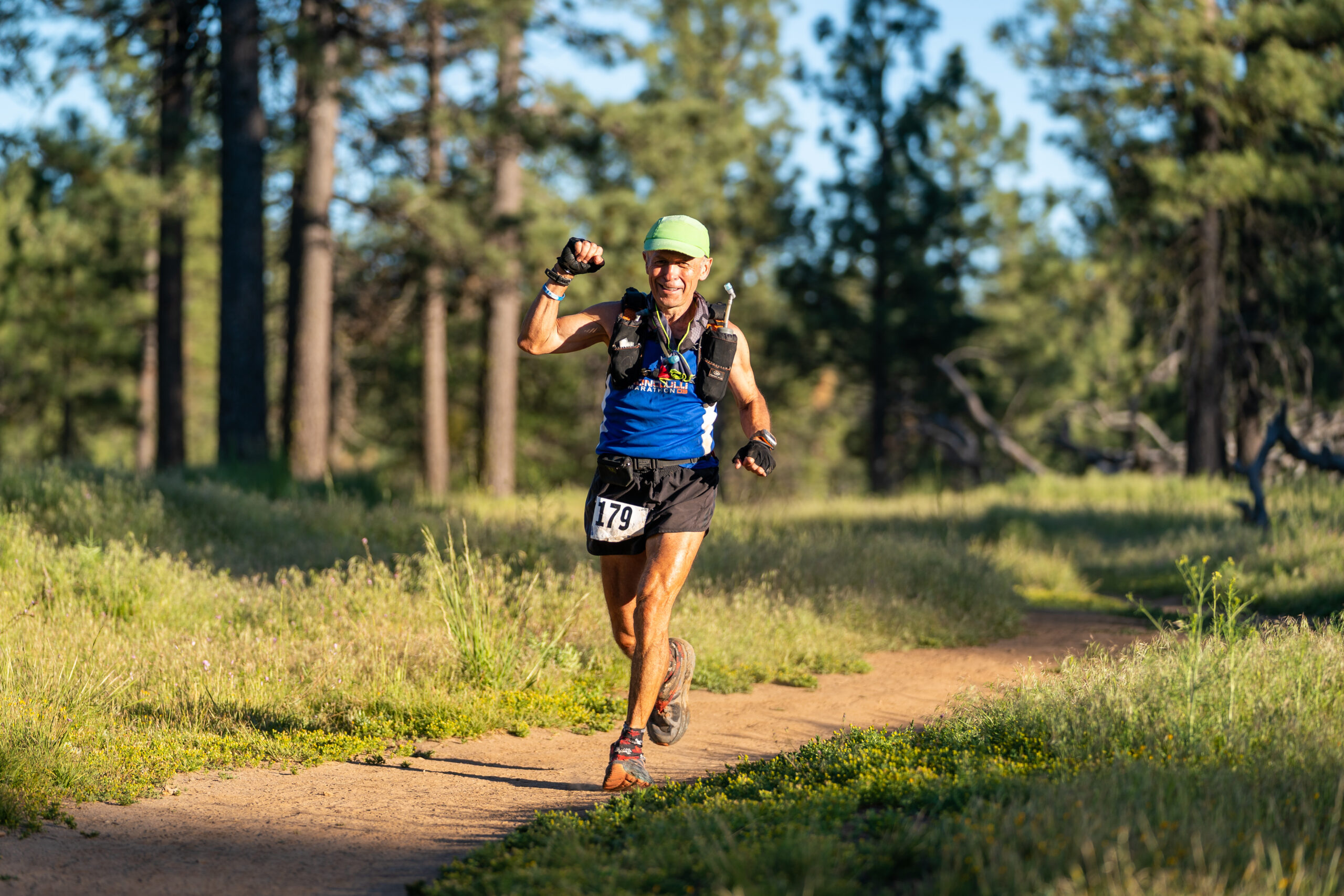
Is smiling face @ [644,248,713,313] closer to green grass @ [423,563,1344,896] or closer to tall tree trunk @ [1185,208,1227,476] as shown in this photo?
green grass @ [423,563,1344,896]

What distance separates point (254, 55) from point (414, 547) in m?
8.48

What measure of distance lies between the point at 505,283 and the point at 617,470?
48.8ft

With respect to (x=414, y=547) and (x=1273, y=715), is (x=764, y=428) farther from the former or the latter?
(x=414, y=547)

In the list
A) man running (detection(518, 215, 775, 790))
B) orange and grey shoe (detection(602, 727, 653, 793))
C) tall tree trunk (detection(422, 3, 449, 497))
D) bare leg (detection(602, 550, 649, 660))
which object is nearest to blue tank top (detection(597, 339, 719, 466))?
man running (detection(518, 215, 775, 790))

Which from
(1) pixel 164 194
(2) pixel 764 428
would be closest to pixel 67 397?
(1) pixel 164 194

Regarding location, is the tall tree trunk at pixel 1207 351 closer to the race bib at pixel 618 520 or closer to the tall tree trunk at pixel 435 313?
the tall tree trunk at pixel 435 313

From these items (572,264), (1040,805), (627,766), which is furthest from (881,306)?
(1040,805)

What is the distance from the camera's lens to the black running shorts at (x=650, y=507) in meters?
5.18

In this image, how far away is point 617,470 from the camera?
522 cm

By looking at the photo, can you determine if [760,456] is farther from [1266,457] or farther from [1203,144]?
[1203,144]

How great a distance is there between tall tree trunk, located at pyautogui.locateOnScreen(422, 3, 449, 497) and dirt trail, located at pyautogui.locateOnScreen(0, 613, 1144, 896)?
1372 cm

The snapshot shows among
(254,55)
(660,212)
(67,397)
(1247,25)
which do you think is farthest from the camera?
(67,397)

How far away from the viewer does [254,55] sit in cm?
1506

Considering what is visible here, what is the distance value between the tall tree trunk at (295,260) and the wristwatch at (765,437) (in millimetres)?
10588
